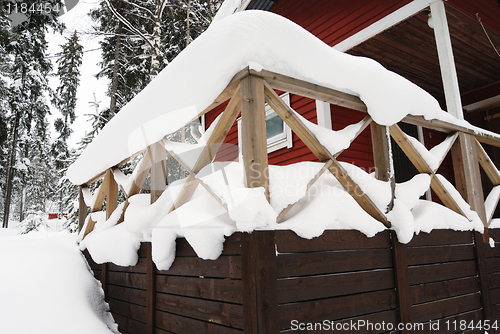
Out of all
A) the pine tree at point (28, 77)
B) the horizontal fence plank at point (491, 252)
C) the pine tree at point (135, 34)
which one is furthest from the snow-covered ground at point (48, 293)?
the pine tree at point (28, 77)

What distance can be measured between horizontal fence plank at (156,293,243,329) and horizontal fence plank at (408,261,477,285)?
132 cm

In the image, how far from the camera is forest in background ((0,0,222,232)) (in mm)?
11891

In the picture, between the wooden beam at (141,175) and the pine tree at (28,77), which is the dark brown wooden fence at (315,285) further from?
the pine tree at (28,77)

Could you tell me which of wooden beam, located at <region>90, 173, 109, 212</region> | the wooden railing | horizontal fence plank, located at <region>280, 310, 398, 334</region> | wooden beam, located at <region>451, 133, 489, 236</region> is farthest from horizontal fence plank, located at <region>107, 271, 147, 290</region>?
wooden beam, located at <region>451, 133, 489, 236</region>

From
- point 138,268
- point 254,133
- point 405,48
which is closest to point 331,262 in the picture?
point 254,133

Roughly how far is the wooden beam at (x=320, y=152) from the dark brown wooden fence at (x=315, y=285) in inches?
8.1

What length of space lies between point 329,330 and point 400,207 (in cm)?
101

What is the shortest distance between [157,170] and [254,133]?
4.15 ft

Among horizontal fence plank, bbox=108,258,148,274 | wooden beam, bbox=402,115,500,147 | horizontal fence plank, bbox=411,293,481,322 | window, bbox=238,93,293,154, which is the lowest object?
horizontal fence plank, bbox=411,293,481,322

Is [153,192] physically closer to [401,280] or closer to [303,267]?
[303,267]

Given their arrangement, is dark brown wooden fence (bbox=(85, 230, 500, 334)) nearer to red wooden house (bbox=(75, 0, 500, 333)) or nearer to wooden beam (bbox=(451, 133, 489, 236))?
red wooden house (bbox=(75, 0, 500, 333))

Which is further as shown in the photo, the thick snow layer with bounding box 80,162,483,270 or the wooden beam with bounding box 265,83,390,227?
the wooden beam with bounding box 265,83,390,227

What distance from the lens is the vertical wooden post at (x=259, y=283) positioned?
163cm

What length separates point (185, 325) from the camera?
7.22 ft
